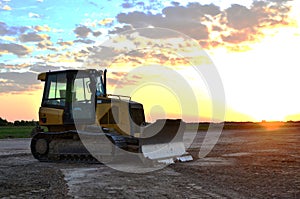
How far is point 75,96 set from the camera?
15.2 meters

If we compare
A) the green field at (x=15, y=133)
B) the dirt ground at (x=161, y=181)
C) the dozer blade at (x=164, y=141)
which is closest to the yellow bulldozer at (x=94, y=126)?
the dozer blade at (x=164, y=141)

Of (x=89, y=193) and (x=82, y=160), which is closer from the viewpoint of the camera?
(x=89, y=193)

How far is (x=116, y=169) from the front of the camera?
13.0m

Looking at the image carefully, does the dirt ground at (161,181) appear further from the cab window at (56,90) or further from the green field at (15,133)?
the green field at (15,133)

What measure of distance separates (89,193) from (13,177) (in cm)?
363

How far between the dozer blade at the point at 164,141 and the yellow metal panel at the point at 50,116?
3.40m

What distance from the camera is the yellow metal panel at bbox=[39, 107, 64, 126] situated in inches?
601

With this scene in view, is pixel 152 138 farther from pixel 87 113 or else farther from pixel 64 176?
pixel 64 176

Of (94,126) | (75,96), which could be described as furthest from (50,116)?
(94,126)

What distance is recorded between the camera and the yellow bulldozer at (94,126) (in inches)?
553

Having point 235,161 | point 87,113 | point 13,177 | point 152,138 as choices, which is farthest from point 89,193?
point 235,161

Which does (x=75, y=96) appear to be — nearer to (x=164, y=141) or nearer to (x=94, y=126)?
(x=94, y=126)

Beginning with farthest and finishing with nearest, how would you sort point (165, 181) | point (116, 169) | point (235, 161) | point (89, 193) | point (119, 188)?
point (235, 161), point (116, 169), point (165, 181), point (119, 188), point (89, 193)

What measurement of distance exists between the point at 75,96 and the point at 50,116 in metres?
1.37
